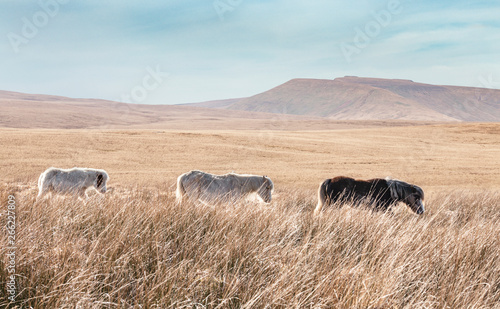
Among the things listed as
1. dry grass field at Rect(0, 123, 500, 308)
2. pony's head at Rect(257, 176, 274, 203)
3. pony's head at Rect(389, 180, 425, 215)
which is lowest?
pony's head at Rect(257, 176, 274, 203)

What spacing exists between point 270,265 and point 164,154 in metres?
29.0

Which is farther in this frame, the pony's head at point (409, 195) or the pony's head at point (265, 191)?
the pony's head at point (265, 191)

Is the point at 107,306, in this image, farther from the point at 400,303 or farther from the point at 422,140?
the point at 422,140

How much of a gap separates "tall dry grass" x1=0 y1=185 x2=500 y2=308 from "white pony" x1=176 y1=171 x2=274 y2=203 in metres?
4.14

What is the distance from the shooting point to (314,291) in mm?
2762

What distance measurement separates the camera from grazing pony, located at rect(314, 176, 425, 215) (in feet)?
25.5

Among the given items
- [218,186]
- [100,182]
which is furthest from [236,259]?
[100,182]

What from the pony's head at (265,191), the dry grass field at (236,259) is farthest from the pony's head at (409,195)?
the pony's head at (265,191)

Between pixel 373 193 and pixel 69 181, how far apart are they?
8128 millimetres

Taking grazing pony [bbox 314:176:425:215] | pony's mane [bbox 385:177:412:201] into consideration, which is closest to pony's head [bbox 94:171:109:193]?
grazing pony [bbox 314:176:425:215]

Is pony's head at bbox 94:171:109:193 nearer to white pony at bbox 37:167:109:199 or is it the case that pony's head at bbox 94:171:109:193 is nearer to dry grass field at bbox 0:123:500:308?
white pony at bbox 37:167:109:199

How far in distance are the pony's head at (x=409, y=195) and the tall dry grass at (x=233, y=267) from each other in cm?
290

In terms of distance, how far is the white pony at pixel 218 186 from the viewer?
8977 millimetres

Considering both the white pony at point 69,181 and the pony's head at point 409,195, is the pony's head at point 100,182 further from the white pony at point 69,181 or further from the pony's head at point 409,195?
the pony's head at point 409,195
